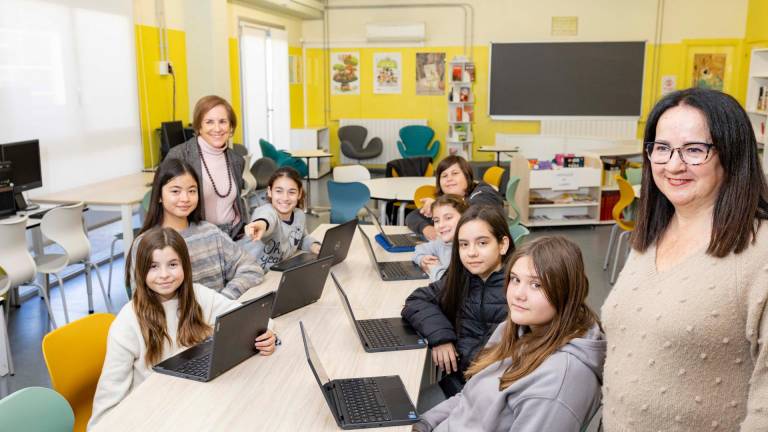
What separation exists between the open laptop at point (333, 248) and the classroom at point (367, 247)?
0.07 feet

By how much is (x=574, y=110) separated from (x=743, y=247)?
986cm

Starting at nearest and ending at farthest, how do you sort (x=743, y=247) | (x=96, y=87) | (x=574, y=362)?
1. (x=743, y=247)
2. (x=574, y=362)
3. (x=96, y=87)

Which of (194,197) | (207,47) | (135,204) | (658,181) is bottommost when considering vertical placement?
(135,204)

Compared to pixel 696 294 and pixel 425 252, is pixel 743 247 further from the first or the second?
pixel 425 252

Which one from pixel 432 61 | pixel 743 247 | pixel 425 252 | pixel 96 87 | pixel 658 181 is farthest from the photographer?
pixel 432 61

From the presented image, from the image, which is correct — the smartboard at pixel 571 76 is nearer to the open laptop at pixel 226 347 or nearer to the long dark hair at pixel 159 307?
the long dark hair at pixel 159 307

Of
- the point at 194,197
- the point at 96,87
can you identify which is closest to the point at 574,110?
the point at 96,87

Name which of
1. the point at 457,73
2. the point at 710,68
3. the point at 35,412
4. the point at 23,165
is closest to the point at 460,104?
the point at 457,73

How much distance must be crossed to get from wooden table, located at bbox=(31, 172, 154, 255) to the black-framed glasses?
168 inches

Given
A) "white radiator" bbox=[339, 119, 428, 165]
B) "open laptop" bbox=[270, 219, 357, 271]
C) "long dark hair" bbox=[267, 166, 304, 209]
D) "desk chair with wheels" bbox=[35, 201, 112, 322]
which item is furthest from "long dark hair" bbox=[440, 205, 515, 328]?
"white radiator" bbox=[339, 119, 428, 165]

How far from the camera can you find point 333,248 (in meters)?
3.34

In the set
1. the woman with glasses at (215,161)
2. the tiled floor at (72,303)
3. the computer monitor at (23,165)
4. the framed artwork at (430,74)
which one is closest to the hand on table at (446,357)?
the woman with glasses at (215,161)

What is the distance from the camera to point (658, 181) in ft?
4.36

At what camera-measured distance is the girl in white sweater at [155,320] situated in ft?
7.20
